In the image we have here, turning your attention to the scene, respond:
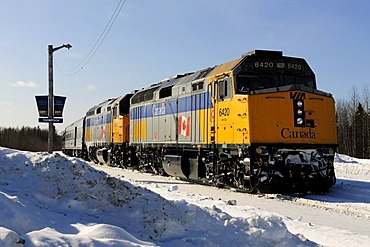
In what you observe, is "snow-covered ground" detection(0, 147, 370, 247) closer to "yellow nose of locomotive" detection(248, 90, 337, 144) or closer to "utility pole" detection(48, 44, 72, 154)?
"yellow nose of locomotive" detection(248, 90, 337, 144)

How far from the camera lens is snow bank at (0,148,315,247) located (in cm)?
482

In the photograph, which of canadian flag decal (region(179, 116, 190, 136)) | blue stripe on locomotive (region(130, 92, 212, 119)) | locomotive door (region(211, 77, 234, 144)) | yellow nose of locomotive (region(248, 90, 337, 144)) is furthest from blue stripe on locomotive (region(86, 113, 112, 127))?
yellow nose of locomotive (region(248, 90, 337, 144))

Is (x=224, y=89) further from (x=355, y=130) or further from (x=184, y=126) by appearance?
(x=355, y=130)

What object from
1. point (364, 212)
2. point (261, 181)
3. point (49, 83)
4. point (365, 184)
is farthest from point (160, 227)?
point (49, 83)

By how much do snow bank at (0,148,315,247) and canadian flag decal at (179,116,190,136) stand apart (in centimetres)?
846

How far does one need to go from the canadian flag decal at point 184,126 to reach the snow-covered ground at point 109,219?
779 centimetres

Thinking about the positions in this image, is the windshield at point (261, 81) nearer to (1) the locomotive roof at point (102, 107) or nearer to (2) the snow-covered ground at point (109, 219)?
(2) the snow-covered ground at point (109, 219)

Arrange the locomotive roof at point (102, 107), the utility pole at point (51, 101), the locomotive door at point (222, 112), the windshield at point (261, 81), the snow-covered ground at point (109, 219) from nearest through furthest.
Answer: the snow-covered ground at point (109, 219) → the windshield at point (261, 81) → the locomotive door at point (222, 112) → the utility pole at point (51, 101) → the locomotive roof at point (102, 107)

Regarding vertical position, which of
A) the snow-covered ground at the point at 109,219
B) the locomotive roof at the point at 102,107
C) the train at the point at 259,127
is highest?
the locomotive roof at the point at 102,107

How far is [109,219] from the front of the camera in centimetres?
585

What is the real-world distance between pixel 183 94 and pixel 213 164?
143 inches

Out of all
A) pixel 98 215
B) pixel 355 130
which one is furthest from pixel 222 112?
pixel 355 130

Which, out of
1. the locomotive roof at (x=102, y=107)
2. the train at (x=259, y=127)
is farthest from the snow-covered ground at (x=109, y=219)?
the locomotive roof at (x=102, y=107)

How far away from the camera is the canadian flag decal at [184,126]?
1581 cm
